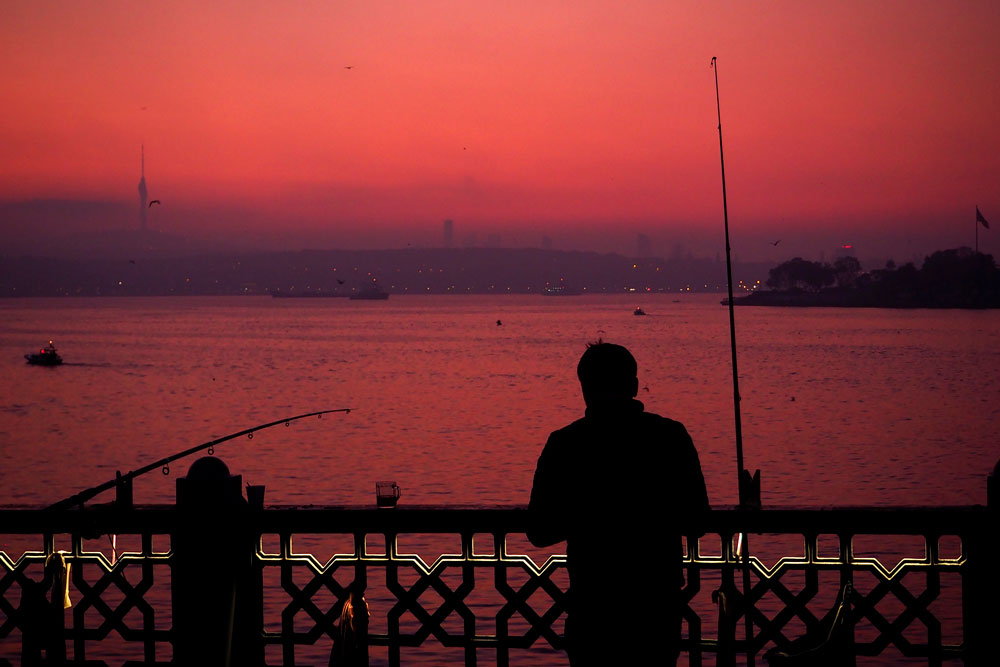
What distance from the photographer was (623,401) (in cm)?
405

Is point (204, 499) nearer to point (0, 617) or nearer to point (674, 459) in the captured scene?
point (674, 459)

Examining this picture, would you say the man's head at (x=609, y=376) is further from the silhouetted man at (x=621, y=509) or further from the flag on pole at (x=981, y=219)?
the flag on pole at (x=981, y=219)

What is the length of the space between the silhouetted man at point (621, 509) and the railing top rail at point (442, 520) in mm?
863

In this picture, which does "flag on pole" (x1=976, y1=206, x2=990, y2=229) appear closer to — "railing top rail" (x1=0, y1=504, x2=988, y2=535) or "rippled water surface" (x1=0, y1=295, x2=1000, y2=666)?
"rippled water surface" (x1=0, y1=295, x2=1000, y2=666)

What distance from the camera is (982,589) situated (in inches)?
205

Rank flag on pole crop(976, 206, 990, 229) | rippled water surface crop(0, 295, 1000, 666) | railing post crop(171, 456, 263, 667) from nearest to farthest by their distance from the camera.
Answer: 1. railing post crop(171, 456, 263, 667)
2. rippled water surface crop(0, 295, 1000, 666)
3. flag on pole crop(976, 206, 990, 229)

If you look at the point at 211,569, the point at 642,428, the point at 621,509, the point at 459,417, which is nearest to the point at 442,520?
the point at 211,569

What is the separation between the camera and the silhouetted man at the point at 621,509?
4.03 meters

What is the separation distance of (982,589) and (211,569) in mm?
3497

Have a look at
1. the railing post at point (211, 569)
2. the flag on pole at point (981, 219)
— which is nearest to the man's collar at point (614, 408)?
the railing post at point (211, 569)

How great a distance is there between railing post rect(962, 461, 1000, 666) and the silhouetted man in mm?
1786

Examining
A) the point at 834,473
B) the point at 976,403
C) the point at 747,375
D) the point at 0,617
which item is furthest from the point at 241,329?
the point at 0,617

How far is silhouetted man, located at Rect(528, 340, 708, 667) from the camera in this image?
4.03 meters

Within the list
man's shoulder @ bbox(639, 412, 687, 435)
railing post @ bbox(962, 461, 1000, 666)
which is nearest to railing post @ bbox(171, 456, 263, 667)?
man's shoulder @ bbox(639, 412, 687, 435)
